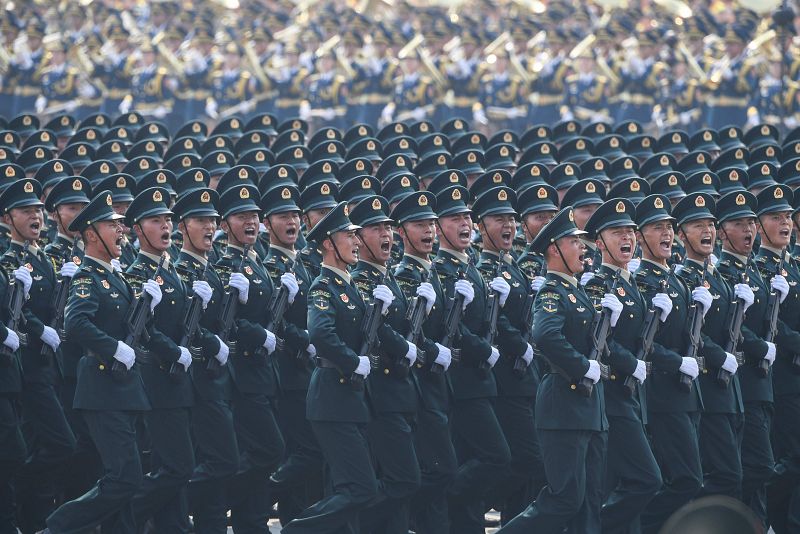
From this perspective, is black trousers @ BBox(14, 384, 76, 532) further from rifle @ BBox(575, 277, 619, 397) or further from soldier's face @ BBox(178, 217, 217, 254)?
rifle @ BBox(575, 277, 619, 397)

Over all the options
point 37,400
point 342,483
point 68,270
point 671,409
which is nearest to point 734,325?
point 671,409

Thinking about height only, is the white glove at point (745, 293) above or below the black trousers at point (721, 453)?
above

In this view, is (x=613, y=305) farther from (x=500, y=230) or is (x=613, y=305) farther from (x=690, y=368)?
(x=500, y=230)

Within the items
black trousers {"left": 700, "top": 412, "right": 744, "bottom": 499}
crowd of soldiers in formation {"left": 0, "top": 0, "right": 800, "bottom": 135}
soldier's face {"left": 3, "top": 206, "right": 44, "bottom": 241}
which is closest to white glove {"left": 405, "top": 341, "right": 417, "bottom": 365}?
black trousers {"left": 700, "top": 412, "right": 744, "bottom": 499}

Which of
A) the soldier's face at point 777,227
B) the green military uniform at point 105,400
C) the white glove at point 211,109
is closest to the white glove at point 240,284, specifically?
the green military uniform at point 105,400

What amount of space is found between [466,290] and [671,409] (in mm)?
1545

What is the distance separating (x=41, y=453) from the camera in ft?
36.8

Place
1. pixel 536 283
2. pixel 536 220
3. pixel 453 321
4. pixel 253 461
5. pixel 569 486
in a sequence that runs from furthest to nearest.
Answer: pixel 536 220 < pixel 536 283 < pixel 253 461 < pixel 453 321 < pixel 569 486

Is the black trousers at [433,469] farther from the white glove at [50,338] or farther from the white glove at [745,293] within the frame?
the white glove at [50,338]

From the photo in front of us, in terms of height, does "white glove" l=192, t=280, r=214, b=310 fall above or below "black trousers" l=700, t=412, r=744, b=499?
above

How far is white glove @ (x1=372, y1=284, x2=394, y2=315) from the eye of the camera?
1047 cm

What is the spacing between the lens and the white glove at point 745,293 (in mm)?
11094

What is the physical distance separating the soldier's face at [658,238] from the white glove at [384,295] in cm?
181

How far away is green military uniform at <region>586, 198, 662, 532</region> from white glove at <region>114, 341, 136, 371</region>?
9.35ft
